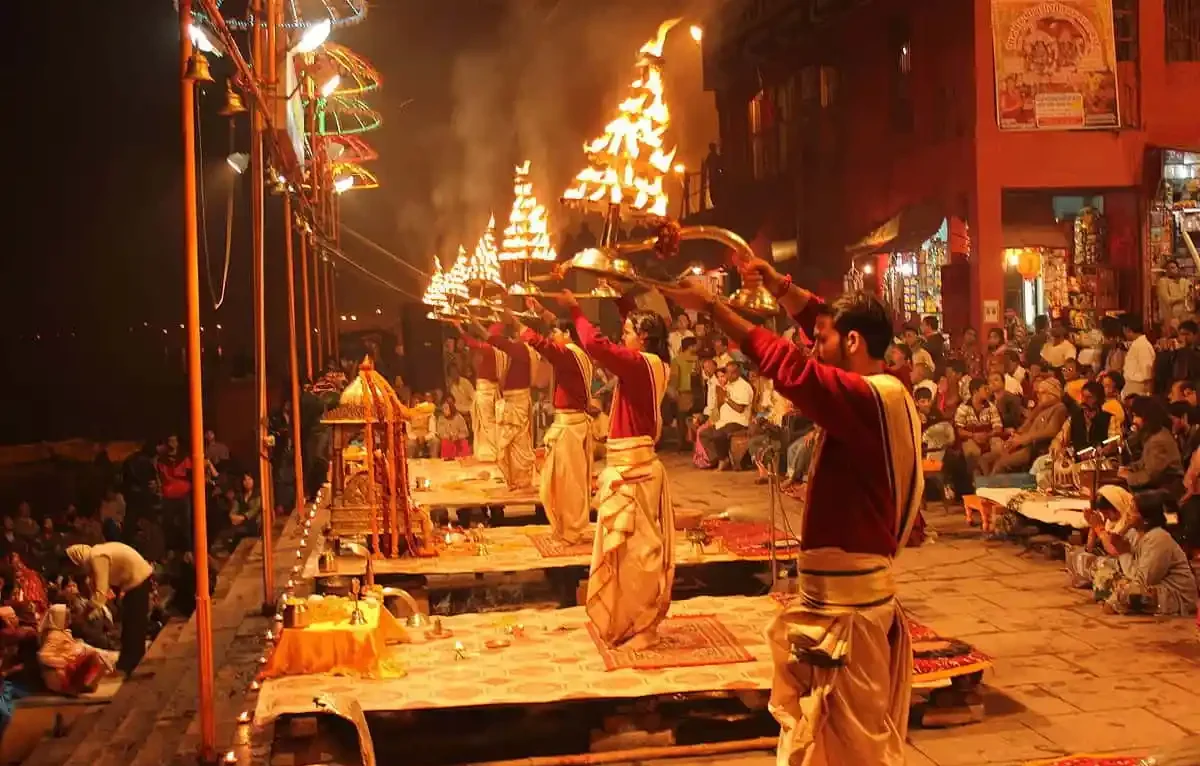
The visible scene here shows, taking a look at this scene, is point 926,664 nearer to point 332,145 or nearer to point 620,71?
point 332,145

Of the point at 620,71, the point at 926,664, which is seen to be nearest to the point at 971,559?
the point at 926,664

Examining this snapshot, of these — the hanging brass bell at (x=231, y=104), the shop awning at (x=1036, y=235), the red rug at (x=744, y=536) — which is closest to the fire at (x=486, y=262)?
the red rug at (x=744, y=536)

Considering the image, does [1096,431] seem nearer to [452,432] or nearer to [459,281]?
[459,281]

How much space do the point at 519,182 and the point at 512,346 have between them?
142 inches

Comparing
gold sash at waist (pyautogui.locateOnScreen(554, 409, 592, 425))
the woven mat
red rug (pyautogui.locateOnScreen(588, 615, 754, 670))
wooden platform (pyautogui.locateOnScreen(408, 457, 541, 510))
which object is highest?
gold sash at waist (pyautogui.locateOnScreen(554, 409, 592, 425))

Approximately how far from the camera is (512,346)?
14.2 meters

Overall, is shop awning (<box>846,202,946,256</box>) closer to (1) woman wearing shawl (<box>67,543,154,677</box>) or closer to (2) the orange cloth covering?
(1) woman wearing shawl (<box>67,543,154,677</box>)

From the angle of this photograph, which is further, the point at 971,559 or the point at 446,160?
the point at 446,160

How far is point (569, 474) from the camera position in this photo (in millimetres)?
11195

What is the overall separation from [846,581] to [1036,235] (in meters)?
18.2

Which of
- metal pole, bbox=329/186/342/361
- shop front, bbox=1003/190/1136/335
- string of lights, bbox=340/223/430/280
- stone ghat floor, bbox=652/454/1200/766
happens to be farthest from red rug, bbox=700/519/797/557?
string of lights, bbox=340/223/430/280

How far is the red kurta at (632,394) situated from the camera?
7.92 m

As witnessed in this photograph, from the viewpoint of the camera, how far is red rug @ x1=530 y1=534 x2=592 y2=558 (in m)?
10.8

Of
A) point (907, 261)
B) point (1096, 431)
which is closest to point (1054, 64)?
point (907, 261)
